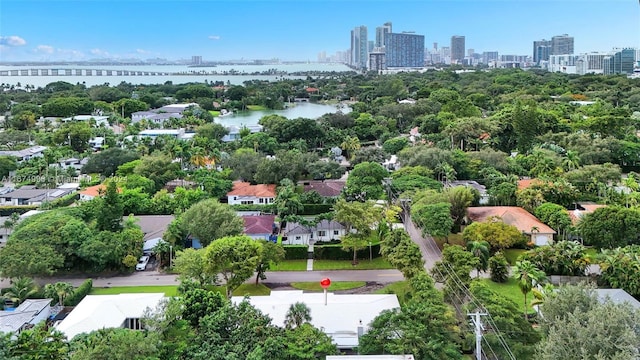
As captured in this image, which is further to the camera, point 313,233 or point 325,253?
point 313,233

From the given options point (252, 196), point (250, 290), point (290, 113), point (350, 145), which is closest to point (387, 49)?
point (290, 113)

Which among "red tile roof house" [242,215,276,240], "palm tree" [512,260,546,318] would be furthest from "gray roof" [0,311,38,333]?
"palm tree" [512,260,546,318]

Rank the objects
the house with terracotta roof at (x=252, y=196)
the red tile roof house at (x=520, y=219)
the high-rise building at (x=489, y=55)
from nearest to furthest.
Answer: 1. the red tile roof house at (x=520, y=219)
2. the house with terracotta roof at (x=252, y=196)
3. the high-rise building at (x=489, y=55)

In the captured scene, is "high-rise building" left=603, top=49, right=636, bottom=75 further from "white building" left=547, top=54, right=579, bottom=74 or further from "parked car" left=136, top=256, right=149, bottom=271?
"parked car" left=136, top=256, right=149, bottom=271

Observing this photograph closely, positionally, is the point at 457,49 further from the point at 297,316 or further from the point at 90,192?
the point at 297,316

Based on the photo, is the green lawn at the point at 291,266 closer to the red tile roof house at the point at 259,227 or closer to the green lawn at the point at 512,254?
the red tile roof house at the point at 259,227

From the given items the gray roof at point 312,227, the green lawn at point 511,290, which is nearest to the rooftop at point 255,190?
the gray roof at point 312,227
